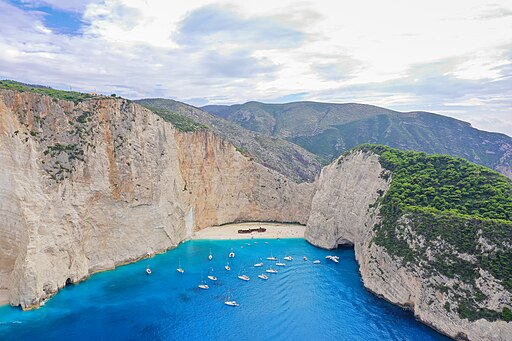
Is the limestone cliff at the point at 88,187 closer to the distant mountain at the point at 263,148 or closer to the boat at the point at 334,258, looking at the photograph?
the distant mountain at the point at 263,148

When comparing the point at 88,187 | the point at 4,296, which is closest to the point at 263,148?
the point at 88,187

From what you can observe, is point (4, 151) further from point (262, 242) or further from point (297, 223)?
point (297, 223)

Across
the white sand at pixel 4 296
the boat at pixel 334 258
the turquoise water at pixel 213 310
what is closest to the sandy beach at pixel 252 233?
the boat at pixel 334 258

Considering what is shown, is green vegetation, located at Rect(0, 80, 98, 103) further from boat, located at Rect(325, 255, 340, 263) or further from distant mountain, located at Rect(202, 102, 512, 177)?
distant mountain, located at Rect(202, 102, 512, 177)

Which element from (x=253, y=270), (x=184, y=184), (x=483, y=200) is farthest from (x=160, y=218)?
(x=483, y=200)

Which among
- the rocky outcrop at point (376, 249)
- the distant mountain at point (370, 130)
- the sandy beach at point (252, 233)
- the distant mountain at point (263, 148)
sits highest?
the distant mountain at point (370, 130)
